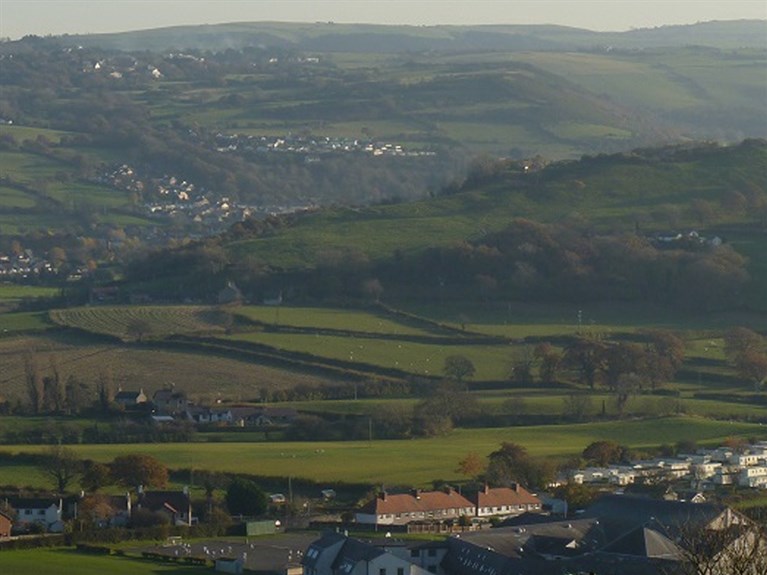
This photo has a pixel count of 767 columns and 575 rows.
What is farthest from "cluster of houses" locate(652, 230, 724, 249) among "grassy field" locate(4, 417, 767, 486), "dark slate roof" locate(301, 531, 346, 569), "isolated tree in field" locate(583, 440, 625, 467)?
"dark slate roof" locate(301, 531, 346, 569)

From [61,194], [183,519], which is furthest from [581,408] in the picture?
[61,194]

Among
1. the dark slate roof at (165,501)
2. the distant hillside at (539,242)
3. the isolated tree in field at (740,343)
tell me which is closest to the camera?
the dark slate roof at (165,501)

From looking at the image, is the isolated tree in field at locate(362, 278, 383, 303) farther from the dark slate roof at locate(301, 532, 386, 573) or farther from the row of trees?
the dark slate roof at locate(301, 532, 386, 573)

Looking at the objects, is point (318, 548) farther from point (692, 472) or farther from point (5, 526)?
point (692, 472)

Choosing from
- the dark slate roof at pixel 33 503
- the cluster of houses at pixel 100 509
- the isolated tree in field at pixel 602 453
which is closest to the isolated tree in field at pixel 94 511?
the cluster of houses at pixel 100 509

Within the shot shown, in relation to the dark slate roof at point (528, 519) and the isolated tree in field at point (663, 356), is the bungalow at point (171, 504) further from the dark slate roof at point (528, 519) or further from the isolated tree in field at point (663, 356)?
the isolated tree in field at point (663, 356)

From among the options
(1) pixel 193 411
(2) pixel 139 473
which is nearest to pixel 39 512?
(2) pixel 139 473
